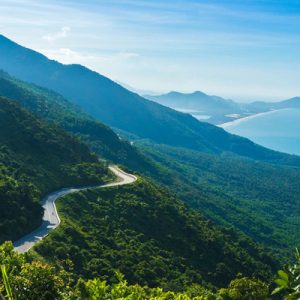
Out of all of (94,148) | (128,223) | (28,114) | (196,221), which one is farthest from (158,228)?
(94,148)

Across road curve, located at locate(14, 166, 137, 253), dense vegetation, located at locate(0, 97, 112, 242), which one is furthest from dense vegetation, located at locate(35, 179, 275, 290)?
dense vegetation, located at locate(0, 97, 112, 242)

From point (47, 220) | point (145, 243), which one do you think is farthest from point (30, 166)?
point (145, 243)

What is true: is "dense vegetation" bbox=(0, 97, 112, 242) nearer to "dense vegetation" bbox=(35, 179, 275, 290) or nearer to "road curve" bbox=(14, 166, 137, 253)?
"road curve" bbox=(14, 166, 137, 253)

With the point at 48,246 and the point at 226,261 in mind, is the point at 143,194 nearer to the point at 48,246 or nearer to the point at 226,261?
the point at 226,261

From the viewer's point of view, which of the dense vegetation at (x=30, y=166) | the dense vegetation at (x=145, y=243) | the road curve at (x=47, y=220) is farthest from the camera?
the dense vegetation at (x=30, y=166)

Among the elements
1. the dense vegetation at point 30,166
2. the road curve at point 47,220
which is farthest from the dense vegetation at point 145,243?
the dense vegetation at point 30,166

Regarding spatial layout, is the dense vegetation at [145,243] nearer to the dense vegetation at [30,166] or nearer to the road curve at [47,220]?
the road curve at [47,220]
